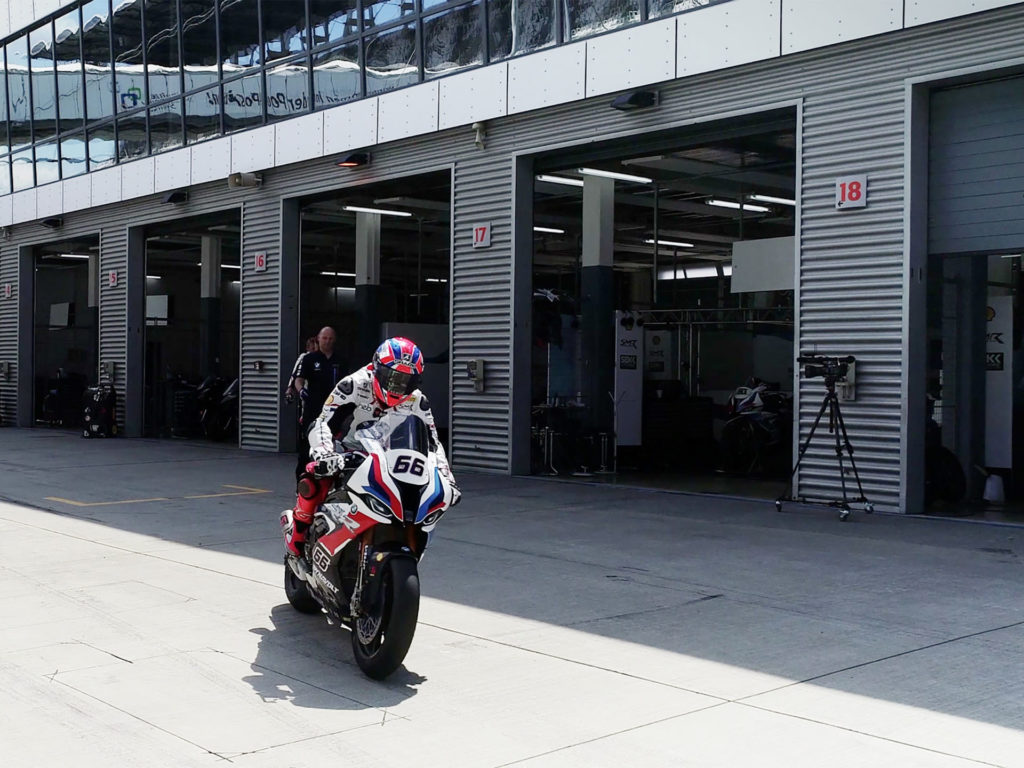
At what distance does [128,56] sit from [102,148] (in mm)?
2230

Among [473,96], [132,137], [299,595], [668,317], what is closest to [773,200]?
[668,317]

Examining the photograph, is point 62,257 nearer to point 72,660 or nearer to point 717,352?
point 717,352

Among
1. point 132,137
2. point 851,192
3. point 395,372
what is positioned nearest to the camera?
point 395,372

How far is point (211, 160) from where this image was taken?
1981cm

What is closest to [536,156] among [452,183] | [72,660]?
[452,183]

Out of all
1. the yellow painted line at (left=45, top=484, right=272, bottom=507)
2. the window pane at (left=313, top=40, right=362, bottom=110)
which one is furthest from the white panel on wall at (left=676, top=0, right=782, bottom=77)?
the yellow painted line at (left=45, top=484, right=272, bottom=507)

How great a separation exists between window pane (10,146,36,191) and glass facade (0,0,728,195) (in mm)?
44

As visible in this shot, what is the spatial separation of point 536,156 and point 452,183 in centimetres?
138

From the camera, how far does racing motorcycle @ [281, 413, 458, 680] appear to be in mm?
5156

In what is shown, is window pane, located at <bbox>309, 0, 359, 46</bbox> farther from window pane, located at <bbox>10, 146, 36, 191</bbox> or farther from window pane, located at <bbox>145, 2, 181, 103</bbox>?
window pane, located at <bbox>10, 146, 36, 191</bbox>

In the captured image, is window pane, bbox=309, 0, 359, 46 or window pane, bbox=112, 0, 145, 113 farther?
window pane, bbox=112, 0, 145, 113

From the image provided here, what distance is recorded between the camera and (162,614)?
658 cm

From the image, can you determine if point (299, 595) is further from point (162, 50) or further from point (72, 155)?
point (72, 155)

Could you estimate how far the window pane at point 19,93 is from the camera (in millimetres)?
24859
